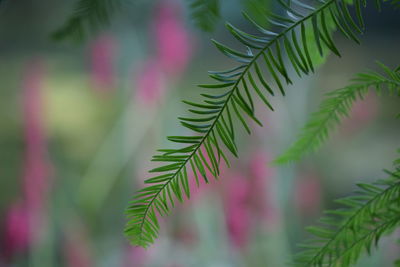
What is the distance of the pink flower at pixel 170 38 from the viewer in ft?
4.43

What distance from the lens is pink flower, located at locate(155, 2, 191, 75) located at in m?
1.35

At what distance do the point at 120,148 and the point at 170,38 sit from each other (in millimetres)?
350

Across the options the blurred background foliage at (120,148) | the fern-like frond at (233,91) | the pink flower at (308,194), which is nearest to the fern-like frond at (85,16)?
the fern-like frond at (233,91)

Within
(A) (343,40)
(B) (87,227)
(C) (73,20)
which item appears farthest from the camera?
(A) (343,40)

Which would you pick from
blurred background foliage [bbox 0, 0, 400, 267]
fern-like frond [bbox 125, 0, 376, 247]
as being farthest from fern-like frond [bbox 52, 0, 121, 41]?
blurred background foliage [bbox 0, 0, 400, 267]

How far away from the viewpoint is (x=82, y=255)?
1313mm

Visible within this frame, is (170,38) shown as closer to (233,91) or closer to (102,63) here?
(102,63)

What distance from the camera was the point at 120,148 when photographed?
4.43 feet

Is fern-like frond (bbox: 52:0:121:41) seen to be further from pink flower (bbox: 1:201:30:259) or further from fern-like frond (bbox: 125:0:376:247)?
pink flower (bbox: 1:201:30:259)

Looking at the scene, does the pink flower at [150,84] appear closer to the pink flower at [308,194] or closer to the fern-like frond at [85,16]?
the pink flower at [308,194]

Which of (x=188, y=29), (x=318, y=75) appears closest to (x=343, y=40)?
(x=318, y=75)

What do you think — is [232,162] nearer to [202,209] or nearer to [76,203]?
[202,209]

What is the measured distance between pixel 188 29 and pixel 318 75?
0.42 metres

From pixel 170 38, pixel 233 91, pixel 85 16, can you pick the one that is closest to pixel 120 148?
pixel 170 38
